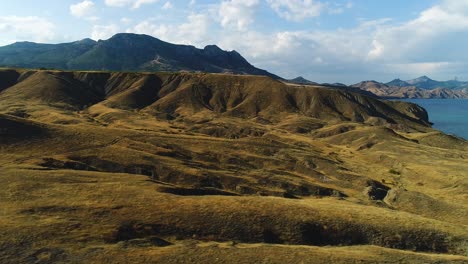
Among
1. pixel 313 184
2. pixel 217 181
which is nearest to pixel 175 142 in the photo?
pixel 217 181

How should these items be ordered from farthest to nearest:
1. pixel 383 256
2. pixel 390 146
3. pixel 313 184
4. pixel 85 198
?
pixel 390 146 → pixel 313 184 → pixel 85 198 → pixel 383 256

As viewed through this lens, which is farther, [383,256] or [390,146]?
[390,146]

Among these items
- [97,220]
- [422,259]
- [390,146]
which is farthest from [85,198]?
[390,146]

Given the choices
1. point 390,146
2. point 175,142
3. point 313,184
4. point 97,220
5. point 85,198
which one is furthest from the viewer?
point 390,146

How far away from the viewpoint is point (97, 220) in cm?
4769

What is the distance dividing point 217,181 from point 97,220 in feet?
108

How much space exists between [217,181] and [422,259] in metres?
40.2

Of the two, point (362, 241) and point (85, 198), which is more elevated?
point (85, 198)

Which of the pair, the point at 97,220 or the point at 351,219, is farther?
the point at 351,219

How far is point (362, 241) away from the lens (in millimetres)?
50688

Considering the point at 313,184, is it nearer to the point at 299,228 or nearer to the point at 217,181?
the point at 217,181

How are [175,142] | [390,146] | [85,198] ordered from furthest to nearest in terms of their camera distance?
1. [390,146]
2. [175,142]
3. [85,198]

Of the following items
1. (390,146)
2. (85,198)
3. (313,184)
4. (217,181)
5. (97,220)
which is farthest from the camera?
(390,146)

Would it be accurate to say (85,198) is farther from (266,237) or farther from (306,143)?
(306,143)
